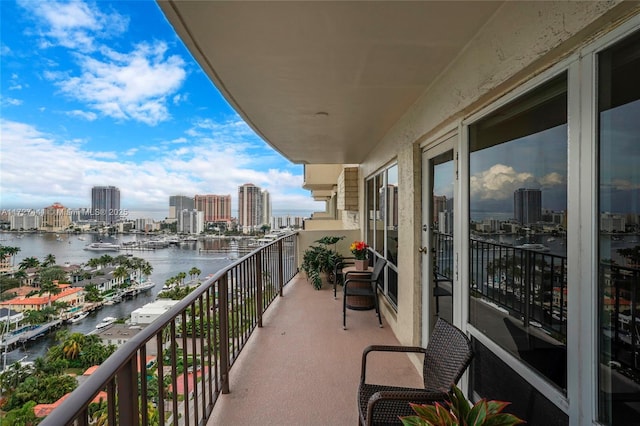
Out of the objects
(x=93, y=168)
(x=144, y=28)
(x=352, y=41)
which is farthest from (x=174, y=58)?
(x=352, y=41)

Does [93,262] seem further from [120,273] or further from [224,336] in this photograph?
[224,336]

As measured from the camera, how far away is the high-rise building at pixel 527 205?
4.55 feet

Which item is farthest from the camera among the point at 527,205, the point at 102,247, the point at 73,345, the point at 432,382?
the point at 102,247

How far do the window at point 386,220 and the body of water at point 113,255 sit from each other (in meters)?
1.93

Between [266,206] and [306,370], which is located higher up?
[266,206]

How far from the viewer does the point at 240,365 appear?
2.80m

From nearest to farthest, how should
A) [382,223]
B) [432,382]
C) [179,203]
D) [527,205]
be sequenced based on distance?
[527,205], [432,382], [382,223], [179,203]

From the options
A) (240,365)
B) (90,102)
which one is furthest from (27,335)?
(90,102)

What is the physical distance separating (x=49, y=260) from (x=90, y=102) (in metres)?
13.6

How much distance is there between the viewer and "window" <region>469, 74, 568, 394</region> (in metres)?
1.26

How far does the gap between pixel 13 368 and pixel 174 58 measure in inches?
440

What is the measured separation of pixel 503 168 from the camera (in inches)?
65.8

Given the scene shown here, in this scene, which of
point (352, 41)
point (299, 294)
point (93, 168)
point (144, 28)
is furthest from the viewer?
point (93, 168)

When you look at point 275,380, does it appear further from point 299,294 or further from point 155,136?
point 155,136
